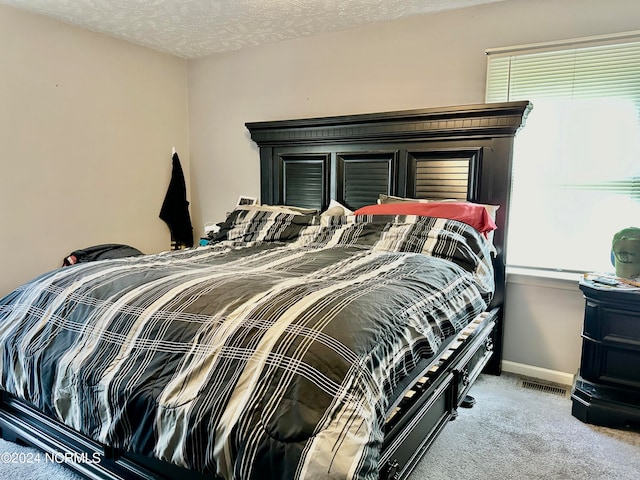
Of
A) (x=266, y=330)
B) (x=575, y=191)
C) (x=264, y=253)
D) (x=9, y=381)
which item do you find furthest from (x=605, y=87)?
(x=9, y=381)

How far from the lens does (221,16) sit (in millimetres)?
2904

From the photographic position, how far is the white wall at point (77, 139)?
2.83 meters

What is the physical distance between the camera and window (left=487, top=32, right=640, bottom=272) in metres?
2.39

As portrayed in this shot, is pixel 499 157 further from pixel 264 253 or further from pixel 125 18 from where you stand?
pixel 125 18

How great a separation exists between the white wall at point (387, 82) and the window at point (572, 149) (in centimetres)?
12

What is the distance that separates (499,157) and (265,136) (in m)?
1.73

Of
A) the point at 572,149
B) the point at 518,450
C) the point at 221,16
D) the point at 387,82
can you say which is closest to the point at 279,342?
the point at 518,450

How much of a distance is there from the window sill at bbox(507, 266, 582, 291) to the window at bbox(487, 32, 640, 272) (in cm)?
4

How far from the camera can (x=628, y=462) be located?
183cm

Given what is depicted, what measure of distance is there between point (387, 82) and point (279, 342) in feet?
7.76

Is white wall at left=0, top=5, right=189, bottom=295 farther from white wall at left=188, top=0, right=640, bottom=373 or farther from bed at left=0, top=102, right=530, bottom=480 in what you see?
bed at left=0, top=102, right=530, bottom=480

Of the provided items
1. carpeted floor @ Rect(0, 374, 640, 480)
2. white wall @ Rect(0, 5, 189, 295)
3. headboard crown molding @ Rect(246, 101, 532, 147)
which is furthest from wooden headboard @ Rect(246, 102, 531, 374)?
white wall @ Rect(0, 5, 189, 295)

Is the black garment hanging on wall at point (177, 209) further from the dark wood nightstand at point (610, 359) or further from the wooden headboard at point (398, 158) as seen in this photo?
the dark wood nightstand at point (610, 359)

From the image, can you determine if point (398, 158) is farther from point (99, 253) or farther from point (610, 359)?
point (99, 253)
